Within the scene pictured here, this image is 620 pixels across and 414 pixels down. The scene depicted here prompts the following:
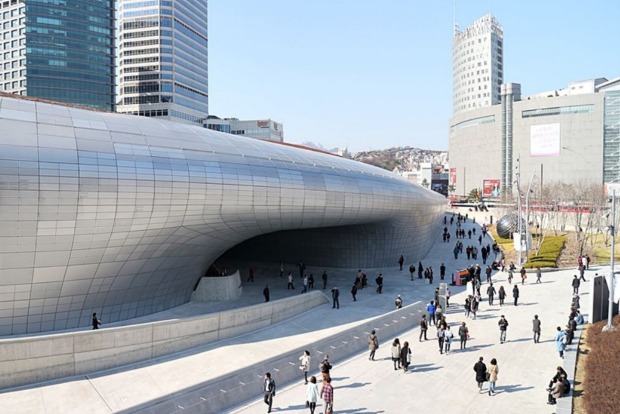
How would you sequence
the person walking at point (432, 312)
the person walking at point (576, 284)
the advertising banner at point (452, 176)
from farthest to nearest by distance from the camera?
the advertising banner at point (452, 176), the person walking at point (576, 284), the person walking at point (432, 312)

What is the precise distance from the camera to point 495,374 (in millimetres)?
13852

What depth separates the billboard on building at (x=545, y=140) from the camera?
102875 mm

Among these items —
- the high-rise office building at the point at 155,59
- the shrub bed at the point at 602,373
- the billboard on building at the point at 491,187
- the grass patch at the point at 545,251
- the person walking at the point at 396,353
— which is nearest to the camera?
the shrub bed at the point at 602,373

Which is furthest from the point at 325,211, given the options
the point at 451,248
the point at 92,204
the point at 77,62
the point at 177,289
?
the point at 77,62

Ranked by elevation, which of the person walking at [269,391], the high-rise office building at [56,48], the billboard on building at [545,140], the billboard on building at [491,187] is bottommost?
the person walking at [269,391]

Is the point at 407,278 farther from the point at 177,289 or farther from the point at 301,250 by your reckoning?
the point at 177,289

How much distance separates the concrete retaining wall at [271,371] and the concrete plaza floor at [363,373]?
19cm

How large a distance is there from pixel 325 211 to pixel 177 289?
29.4ft

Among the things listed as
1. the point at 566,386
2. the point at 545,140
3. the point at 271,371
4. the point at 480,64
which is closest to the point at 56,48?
the point at 271,371

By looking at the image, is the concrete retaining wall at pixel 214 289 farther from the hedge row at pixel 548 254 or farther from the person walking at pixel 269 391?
the hedge row at pixel 548 254

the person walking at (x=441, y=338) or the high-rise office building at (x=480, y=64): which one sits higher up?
the high-rise office building at (x=480, y=64)

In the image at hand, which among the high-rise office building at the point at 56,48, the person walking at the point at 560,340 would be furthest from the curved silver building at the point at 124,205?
the high-rise office building at the point at 56,48

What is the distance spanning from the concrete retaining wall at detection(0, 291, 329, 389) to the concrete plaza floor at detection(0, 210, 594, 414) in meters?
0.41

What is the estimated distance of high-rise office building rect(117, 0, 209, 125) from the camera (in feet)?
367
